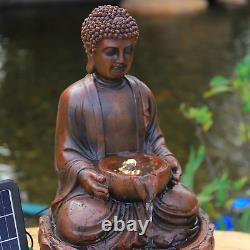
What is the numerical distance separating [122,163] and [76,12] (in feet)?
28.7

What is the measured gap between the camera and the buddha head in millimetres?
1818

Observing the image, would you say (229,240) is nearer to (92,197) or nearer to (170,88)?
(92,197)

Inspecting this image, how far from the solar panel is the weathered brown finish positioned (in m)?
0.09

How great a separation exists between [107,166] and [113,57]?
0.38 m

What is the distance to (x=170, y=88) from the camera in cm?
585

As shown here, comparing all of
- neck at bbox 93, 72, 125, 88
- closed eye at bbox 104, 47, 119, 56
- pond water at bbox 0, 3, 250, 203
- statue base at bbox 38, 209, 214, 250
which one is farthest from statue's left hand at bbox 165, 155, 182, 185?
pond water at bbox 0, 3, 250, 203

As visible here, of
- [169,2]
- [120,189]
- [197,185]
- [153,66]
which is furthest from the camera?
[169,2]

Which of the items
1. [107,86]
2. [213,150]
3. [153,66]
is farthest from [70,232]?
[153,66]

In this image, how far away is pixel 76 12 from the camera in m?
10.3

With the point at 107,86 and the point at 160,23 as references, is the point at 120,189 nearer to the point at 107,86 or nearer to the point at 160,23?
the point at 107,86

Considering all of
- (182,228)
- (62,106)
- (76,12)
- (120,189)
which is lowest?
(76,12)

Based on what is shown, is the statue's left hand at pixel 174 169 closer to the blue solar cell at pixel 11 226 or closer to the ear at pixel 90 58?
the ear at pixel 90 58

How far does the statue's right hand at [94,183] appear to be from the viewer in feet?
5.84

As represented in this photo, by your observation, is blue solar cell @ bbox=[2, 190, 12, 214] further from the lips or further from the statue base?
the lips
